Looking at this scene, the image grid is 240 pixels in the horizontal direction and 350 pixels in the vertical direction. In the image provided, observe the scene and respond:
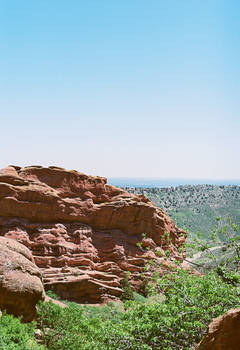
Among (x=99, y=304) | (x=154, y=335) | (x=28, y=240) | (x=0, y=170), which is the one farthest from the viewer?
(x=0, y=170)

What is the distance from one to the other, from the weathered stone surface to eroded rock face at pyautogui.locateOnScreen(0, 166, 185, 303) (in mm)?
30326

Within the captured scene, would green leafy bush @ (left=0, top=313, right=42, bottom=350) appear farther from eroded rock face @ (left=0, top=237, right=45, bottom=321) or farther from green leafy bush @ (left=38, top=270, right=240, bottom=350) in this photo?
eroded rock face @ (left=0, top=237, right=45, bottom=321)

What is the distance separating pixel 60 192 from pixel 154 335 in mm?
35525

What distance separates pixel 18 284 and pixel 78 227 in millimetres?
24184

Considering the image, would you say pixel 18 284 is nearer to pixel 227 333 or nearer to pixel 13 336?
pixel 13 336

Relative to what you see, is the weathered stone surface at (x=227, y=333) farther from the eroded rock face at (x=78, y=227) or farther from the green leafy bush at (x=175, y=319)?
the eroded rock face at (x=78, y=227)

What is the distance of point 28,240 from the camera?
3884 centimetres

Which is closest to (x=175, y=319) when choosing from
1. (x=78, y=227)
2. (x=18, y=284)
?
(x=18, y=284)

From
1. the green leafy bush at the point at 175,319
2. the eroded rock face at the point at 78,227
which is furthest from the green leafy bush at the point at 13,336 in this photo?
the eroded rock face at the point at 78,227

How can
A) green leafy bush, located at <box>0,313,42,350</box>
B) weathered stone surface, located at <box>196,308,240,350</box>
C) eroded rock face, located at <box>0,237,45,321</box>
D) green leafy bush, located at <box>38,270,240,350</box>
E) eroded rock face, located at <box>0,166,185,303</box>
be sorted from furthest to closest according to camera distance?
eroded rock face, located at <box>0,166,185,303</box> → eroded rock face, located at <box>0,237,45,321</box> → green leafy bush, located at <box>0,313,42,350</box> → green leafy bush, located at <box>38,270,240,350</box> → weathered stone surface, located at <box>196,308,240,350</box>

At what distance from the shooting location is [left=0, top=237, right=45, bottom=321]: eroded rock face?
1859 centimetres

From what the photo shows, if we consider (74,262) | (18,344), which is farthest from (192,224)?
(18,344)

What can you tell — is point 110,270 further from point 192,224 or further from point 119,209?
point 192,224

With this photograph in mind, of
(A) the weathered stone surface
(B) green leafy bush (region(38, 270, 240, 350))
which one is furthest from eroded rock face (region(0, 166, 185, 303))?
(A) the weathered stone surface
